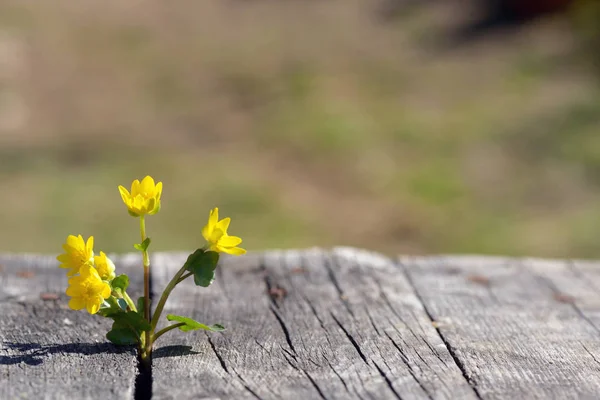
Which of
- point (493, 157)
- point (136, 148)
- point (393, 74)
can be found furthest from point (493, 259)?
point (393, 74)

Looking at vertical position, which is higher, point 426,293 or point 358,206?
point 358,206

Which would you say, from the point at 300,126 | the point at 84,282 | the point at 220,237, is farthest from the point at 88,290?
the point at 300,126

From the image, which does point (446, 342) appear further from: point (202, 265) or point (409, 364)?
point (202, 265)

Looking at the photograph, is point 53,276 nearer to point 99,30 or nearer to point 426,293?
point 426,293

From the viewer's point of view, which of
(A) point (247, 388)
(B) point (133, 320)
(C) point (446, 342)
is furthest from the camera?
(C) point (446, 342)

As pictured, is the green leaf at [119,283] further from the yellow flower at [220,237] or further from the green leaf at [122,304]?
the yellow flower at [220,237]

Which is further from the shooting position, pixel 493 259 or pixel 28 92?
pixel 28 92
